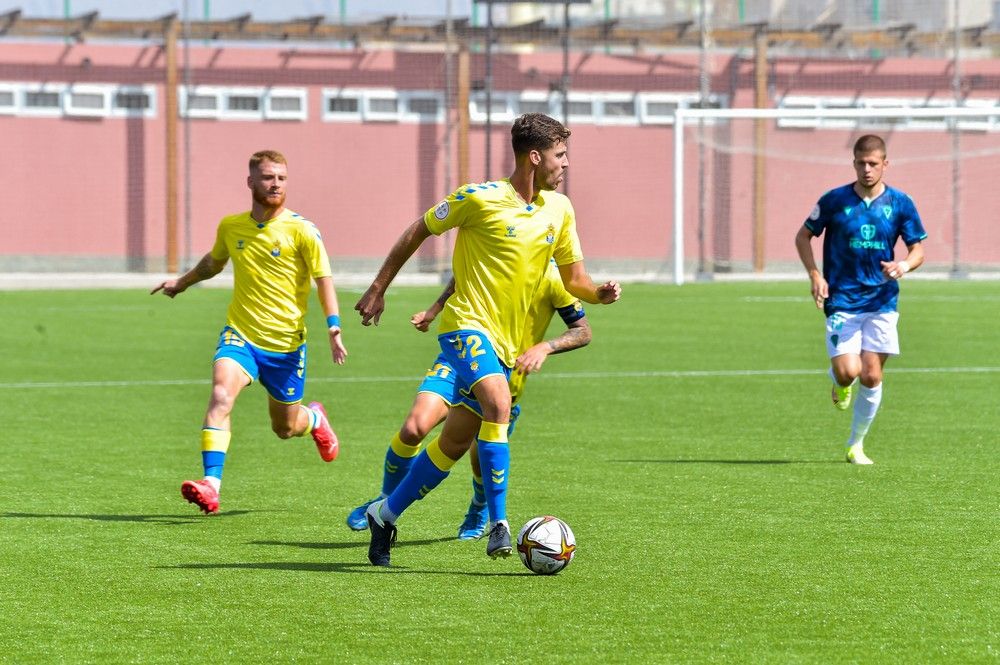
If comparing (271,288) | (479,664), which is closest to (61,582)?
(479,664)

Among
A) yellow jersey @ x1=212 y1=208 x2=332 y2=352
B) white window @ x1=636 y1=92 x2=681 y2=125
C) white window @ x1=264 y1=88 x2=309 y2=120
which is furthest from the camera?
white window @ x1=636 y1=92 x2=681 y2=125

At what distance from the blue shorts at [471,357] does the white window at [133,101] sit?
30.8m

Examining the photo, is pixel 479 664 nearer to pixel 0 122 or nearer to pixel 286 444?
pixel 286 444

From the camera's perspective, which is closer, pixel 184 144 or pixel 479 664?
pixel 479 664

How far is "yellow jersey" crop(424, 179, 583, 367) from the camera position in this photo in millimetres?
6918

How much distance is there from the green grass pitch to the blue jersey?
95 centimetres

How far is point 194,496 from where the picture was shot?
799cm

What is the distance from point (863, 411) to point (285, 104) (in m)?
28.3

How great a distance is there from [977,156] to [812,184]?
11.2ft

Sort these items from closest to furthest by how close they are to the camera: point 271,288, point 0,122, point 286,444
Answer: point 271,288 < point 286,444 < point 0,122

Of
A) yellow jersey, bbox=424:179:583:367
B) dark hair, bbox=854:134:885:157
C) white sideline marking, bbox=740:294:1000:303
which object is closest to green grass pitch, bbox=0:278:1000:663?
yellow jersey, bbox=424:179:583:367

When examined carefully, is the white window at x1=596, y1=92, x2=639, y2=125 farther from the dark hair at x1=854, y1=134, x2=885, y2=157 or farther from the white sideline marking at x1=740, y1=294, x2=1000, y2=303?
the dark hair at x1=854, y1=134, x2=885, y2=157

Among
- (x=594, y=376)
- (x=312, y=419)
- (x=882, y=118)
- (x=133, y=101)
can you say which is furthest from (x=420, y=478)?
(x=882, y=118)

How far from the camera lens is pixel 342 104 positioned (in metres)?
37.5
